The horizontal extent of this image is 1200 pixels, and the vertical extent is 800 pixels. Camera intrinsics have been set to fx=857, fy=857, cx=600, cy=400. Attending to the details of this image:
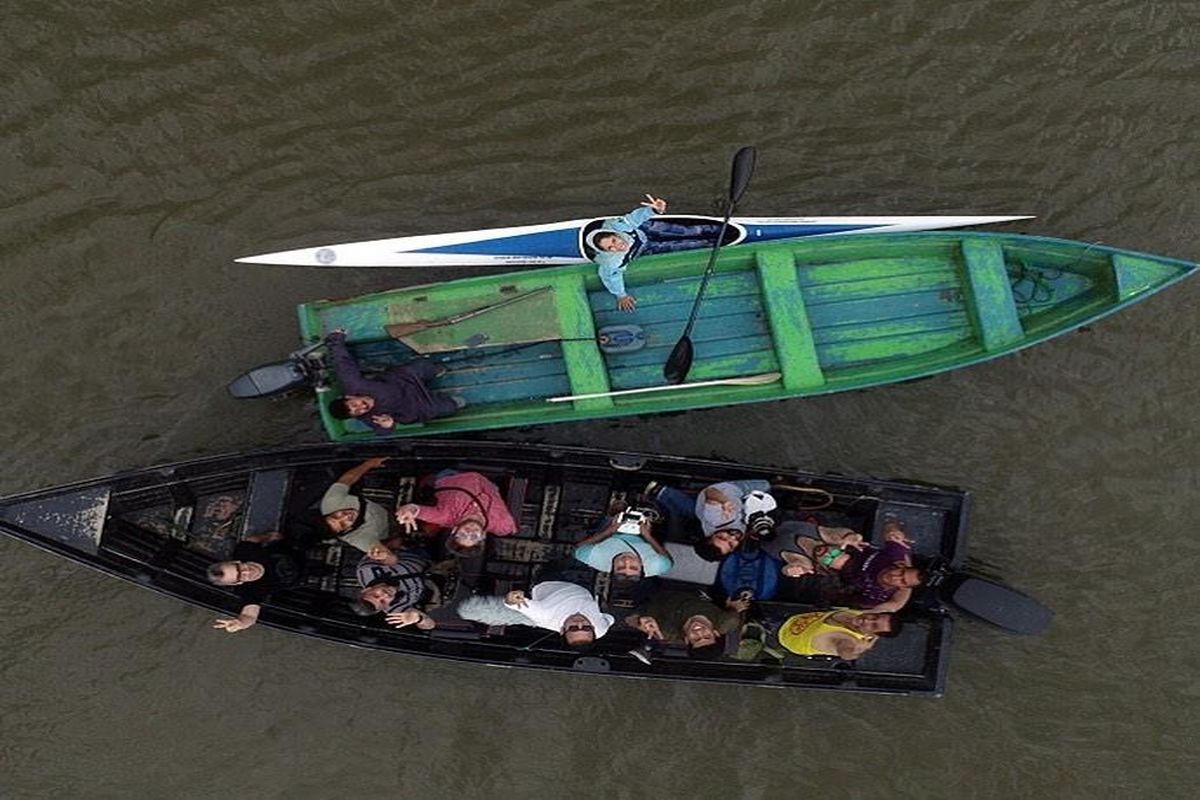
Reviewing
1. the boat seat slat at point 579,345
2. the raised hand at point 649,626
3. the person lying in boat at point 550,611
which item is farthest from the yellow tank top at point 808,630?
the boat seat slat at point 579,345

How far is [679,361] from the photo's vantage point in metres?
7.75

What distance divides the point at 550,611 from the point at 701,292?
3104 mm

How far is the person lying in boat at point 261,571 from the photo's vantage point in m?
7.48

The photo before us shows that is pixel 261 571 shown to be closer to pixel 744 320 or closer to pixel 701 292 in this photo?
pixel 701 292

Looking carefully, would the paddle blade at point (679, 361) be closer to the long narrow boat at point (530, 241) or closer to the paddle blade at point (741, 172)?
the long narrow boat at point (530, 241)

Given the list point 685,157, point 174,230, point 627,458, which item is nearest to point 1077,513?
point 627,458

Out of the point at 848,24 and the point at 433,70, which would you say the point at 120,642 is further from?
the point at 848,24

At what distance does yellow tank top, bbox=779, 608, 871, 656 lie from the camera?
730cm

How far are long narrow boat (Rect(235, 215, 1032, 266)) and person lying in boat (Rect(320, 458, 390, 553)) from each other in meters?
2.17

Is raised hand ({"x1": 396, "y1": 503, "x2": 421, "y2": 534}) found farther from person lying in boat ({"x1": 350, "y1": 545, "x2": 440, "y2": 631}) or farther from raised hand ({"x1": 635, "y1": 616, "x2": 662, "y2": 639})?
raised hand ({"x1": 635, "y1": 616, "x2": 662, "y2": 639})

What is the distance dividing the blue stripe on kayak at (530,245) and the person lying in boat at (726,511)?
2.57 m

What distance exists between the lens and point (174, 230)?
9055 millimetres

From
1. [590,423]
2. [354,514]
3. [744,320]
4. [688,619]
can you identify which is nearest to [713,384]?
[744,320]

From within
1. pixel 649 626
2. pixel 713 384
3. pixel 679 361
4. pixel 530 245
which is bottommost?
pixel 649 626
